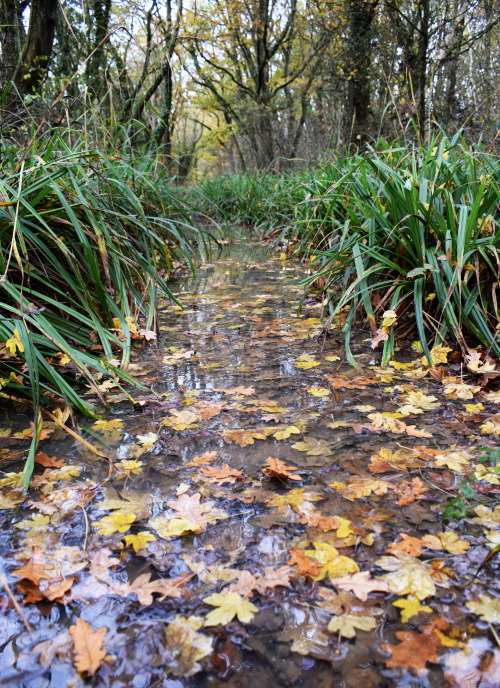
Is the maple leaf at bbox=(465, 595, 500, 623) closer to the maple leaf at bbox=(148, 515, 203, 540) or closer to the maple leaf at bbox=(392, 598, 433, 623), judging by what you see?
the maple leaf at bbox=(392, 598, 433, 623)

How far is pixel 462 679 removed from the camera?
2.75ft

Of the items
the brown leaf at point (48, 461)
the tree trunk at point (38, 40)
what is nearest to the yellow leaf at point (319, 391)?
the brown leaf at point (48, 461)

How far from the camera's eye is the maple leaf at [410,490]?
4.29 ft

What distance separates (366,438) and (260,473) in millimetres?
429

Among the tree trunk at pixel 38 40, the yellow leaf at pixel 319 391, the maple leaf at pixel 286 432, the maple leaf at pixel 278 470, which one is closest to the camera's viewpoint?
the maple leaf at pixel 278 470

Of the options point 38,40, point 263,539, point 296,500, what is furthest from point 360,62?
point 263,539

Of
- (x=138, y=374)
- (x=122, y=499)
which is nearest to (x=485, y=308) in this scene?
(x=138, y=374)

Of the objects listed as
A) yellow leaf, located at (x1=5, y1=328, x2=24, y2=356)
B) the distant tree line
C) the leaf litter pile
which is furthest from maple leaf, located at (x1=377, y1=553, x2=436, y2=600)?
the distant tree line

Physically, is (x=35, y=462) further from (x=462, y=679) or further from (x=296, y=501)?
(x=462, y=679)

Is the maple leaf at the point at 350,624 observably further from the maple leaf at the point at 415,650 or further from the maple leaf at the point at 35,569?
the maple leaf at the point at 35,569

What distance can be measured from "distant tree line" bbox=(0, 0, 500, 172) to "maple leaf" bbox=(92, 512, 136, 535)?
182 cm

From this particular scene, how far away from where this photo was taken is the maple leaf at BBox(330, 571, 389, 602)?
1019 millimetres

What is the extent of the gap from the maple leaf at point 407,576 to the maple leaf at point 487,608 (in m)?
0.08

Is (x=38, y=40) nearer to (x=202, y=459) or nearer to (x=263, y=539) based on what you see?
(x=202, y=459)
